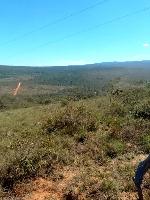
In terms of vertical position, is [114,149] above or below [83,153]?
above

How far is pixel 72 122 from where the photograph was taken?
51.2ft

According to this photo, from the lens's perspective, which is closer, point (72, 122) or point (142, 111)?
point (72, 122)

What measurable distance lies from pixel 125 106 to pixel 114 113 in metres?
1.34

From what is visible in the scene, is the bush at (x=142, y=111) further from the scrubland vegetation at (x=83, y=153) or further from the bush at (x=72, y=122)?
the bush at (x=72, y=122)

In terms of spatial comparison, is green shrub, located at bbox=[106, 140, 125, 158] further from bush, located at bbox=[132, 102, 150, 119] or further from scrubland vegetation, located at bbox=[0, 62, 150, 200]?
bush, located at bbox=[132, 102, 150, 119]

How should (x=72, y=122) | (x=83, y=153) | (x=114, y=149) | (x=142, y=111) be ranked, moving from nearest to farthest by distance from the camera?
(x=114, y=149) → (x=83, y=153) → (x=72, y=122) → (x=142, y=111)

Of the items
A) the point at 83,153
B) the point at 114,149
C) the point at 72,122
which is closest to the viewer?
the point at 114,149

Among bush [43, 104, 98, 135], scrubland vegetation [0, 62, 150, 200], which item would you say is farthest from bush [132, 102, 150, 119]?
bush [43, 104, 98, 135]

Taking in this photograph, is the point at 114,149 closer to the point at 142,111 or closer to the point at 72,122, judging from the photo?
the point at 72,122

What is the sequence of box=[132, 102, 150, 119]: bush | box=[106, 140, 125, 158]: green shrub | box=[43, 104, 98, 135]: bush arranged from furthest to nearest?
1. box=[132, 102, 150, 119]: bush
2. box=[43, 104, 98, 135]: bush
3. box=[106, 140, 125, 158]: green shrub

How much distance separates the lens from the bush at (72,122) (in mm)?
15219

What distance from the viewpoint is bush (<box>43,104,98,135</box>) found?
599 inches

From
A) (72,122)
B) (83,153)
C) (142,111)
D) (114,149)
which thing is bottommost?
(83,153)

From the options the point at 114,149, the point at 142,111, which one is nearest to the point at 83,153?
the point at 114,149
